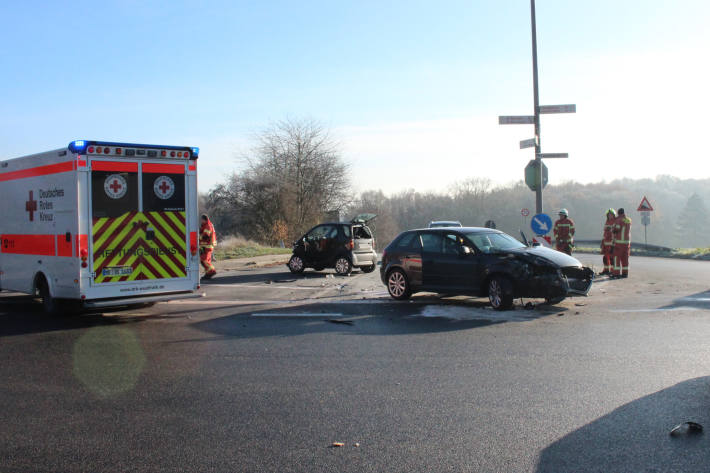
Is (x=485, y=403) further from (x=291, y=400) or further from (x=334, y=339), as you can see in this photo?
(x=334, y=339)

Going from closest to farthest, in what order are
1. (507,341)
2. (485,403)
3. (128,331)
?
(485,403), (507,341), (128,331)

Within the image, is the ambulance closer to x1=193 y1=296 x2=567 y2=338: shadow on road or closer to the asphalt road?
the asphalt road

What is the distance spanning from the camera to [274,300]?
14.2 m

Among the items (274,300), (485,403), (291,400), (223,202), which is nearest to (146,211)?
(274,300)

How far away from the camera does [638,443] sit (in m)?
4.82

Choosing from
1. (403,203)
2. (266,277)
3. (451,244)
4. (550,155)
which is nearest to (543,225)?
(550,155)

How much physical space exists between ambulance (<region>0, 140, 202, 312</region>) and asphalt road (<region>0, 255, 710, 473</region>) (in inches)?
26.4

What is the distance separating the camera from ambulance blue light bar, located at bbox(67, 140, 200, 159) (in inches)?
409

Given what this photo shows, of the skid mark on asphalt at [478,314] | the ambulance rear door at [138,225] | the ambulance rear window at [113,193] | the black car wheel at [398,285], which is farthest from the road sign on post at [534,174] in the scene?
the ambulance rear window at [113,193]

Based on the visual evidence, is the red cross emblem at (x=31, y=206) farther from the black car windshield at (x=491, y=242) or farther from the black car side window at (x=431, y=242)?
the black car windshield at (x=491, y=242)

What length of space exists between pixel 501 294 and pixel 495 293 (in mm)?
155

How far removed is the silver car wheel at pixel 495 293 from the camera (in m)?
11.9

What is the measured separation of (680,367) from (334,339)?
174 inches

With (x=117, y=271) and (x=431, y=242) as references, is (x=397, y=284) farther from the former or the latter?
(x=117, y=271)
